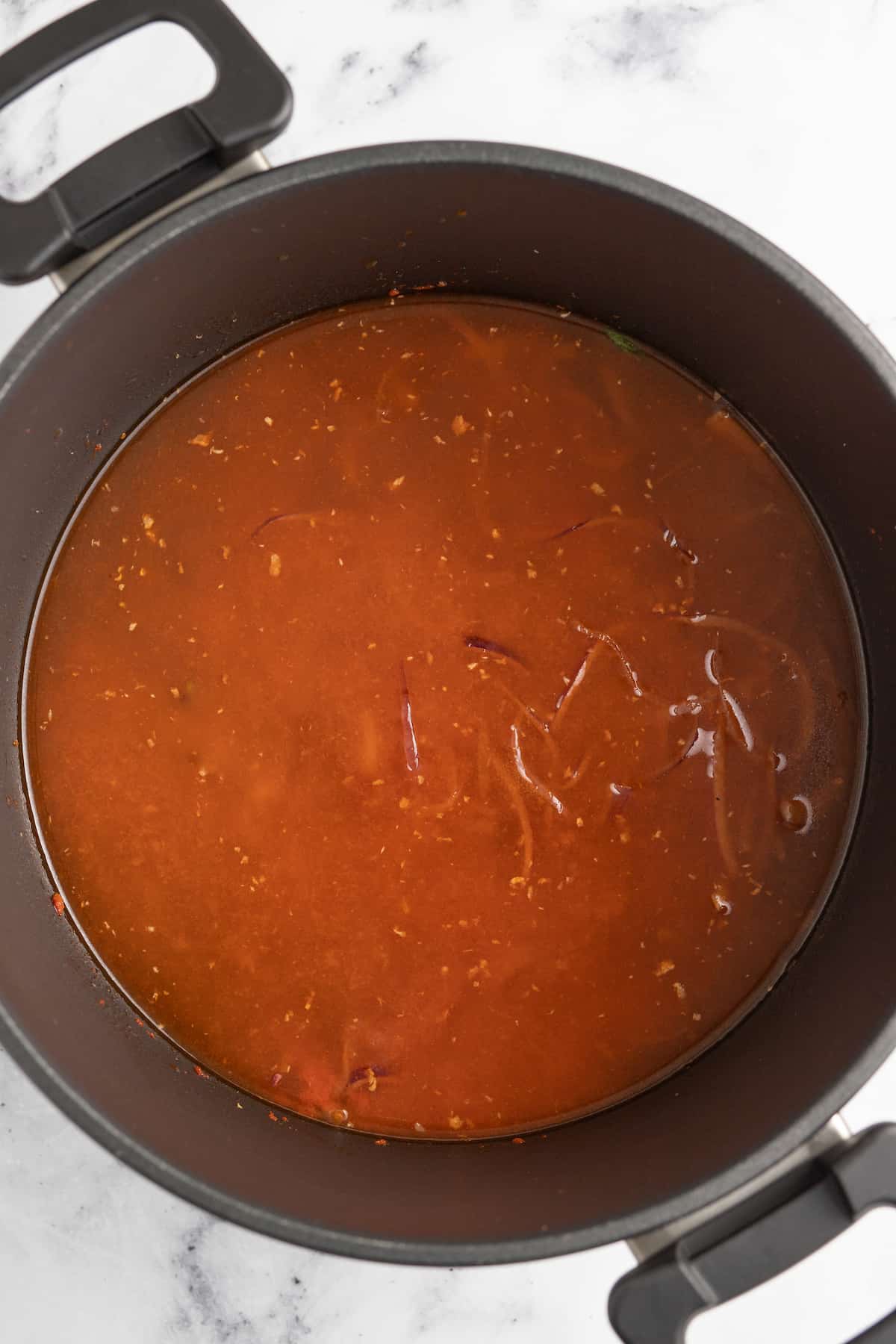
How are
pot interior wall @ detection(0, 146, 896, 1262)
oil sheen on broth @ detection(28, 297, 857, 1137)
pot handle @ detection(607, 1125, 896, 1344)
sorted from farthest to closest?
oil sheen on broth @ detection(28, 297, 857, 1137)
pot interior wall @ detection(0, 146, 896, 1262)
pot handle @ detection(607, 1125, 896, 1344)

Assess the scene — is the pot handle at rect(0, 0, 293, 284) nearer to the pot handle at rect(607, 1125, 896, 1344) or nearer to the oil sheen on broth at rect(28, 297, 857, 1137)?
the oil sheen on broth at rect(28, 297, 857, 1137)

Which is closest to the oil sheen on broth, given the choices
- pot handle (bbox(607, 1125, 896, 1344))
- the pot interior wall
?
the pot interior wall

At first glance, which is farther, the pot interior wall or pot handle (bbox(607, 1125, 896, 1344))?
the pot interior wall

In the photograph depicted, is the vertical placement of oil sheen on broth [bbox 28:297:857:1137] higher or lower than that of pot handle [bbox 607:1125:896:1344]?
higher

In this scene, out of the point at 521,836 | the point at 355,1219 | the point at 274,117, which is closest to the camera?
the point at 274,117

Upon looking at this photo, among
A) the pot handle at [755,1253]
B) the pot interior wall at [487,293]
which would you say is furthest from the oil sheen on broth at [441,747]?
the pot handle at [755,1253]

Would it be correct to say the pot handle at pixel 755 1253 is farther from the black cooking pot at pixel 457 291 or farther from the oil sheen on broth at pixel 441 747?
the oil sheen on broth at pixel 441 747

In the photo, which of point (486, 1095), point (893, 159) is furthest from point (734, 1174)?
point (893, 159)

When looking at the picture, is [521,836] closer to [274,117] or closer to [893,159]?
[274,117]

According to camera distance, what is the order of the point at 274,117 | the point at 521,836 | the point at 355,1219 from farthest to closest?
the point at 521,836 < the point at 355,1219 < the point at 274,117
